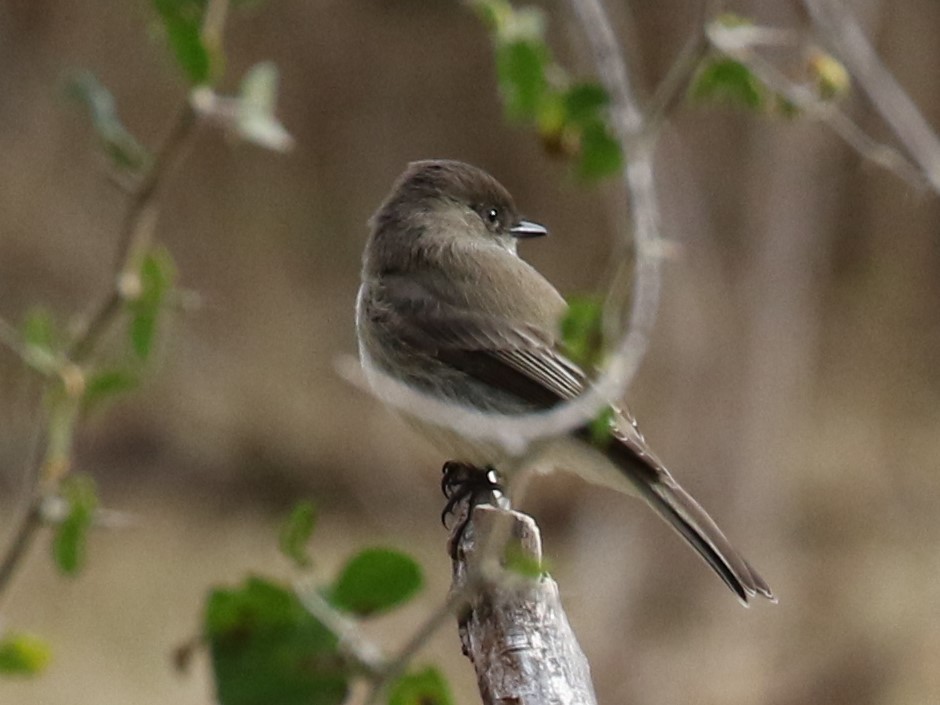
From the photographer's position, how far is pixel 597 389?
1.94m

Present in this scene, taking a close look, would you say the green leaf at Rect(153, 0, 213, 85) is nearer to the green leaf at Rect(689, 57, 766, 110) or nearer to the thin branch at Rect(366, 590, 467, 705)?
the green leaf at Rect(689, 57, 766, 110)

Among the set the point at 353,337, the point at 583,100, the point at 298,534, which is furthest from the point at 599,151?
the point at 353,337

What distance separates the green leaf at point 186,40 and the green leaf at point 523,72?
0.45m

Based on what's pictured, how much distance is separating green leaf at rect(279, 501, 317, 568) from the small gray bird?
5.07ft

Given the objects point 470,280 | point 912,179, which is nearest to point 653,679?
point 470,280

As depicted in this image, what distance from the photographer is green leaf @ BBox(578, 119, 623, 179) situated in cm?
260

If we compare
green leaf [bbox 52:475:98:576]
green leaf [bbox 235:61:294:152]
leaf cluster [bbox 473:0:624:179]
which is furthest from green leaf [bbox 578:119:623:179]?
green leaf [bbox 52:475:98:576]

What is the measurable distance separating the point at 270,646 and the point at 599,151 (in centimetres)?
152

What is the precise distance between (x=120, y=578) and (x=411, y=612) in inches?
47.2

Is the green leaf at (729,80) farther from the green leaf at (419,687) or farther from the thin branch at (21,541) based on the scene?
the green leaf at (419,687)

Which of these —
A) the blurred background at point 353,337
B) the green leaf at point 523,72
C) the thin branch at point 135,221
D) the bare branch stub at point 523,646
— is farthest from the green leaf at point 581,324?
the blurred background at point 353,337

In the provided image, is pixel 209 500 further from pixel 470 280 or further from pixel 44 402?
pixel 44 402

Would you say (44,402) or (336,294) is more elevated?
(44,402)

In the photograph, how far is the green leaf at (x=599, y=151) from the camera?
260 cm
